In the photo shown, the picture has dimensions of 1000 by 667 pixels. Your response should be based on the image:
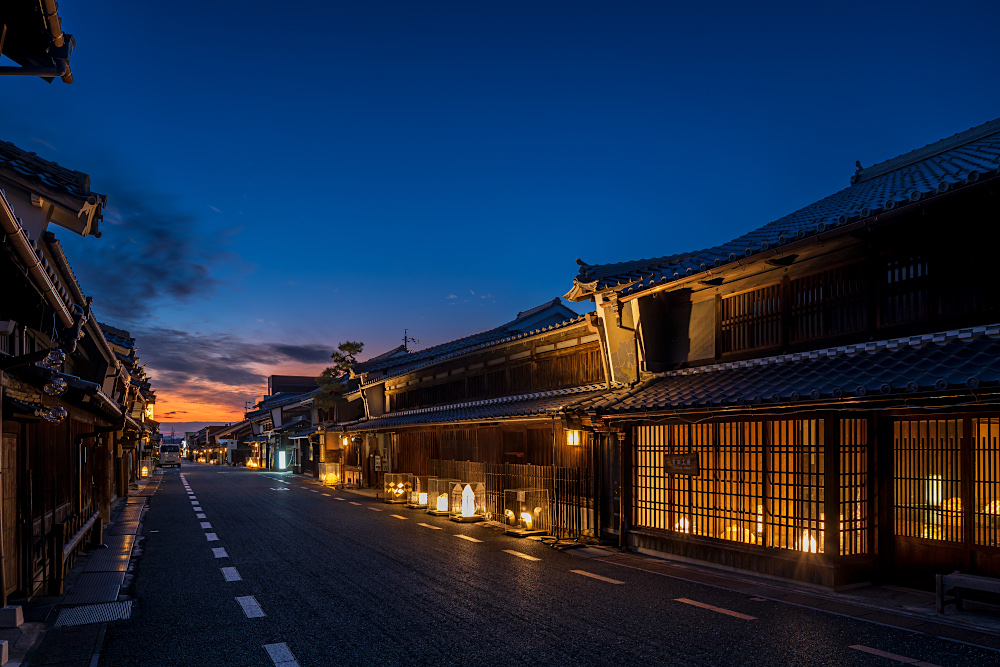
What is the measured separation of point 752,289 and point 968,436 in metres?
4.93

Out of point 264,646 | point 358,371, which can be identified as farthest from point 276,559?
point 358,371

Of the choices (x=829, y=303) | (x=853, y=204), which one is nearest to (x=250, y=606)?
(x=829, y=303)

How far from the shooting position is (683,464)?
44.3 feet

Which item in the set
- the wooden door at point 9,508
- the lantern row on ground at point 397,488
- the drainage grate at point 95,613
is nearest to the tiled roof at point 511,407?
the lantern row on ground at point 397,488

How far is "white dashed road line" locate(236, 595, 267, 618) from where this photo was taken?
9.62 meters

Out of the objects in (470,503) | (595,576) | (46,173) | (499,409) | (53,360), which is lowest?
(470,503)

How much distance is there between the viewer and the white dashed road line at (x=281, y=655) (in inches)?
292

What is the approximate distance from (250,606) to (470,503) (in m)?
11.7

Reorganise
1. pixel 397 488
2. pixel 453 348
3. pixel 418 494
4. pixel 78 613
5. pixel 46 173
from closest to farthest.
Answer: pixel 78 613 < pixel 46 173 < pixel 418 494 < pixel 397 488 < pixel 453 348

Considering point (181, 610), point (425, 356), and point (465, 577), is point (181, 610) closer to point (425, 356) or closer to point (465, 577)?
point (465, 577)

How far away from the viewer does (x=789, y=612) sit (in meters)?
9.41

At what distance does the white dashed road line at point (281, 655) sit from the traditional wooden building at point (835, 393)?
7.84 m

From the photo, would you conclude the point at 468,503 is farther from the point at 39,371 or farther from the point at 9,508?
the point at 39,371

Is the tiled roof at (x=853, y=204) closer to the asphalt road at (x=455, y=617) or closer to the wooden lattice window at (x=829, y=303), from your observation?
the wooden lattice window at (x=829, y=303)
